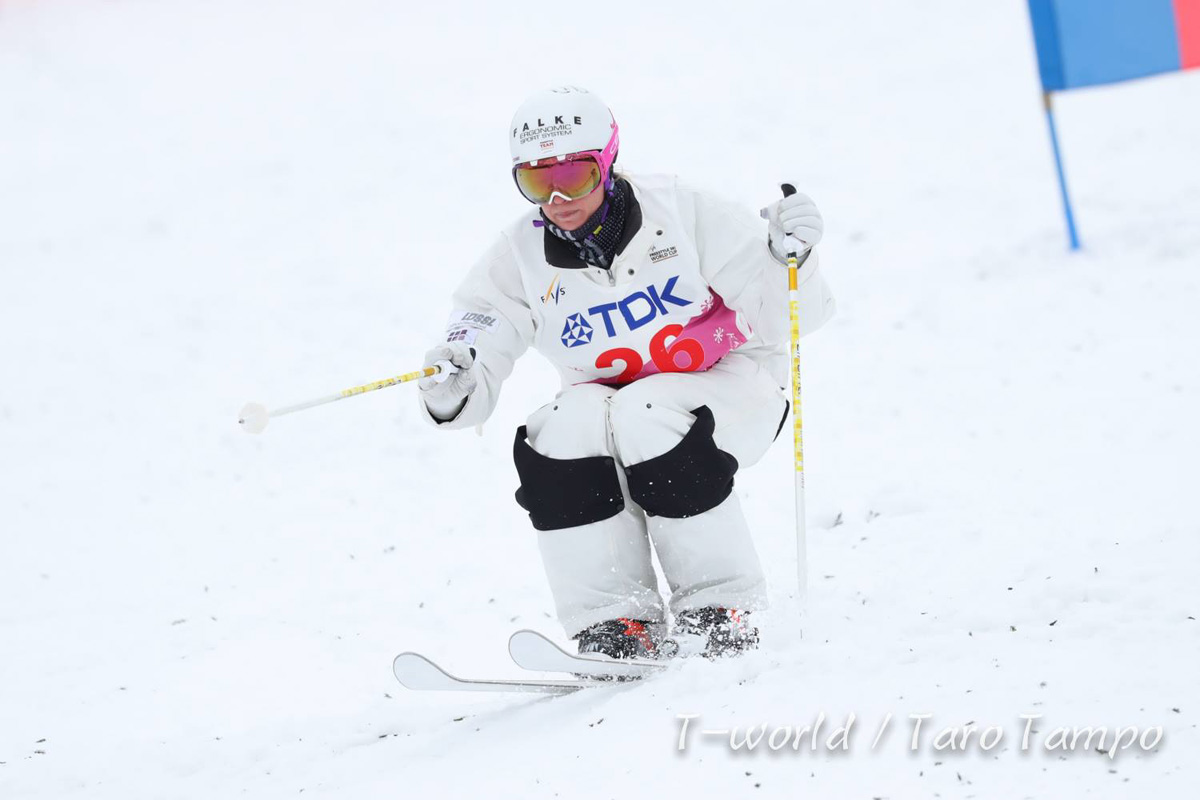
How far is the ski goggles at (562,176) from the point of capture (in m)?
3.71

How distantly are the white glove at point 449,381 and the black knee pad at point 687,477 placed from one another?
611 mm

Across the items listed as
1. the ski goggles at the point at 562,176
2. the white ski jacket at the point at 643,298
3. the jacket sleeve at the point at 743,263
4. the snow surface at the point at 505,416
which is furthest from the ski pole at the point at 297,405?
the snow surface at the point at 505,416

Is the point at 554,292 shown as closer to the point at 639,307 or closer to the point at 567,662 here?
the point at 639,307

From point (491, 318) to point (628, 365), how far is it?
0.48 metres

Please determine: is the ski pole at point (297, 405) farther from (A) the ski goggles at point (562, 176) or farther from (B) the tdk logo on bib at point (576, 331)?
(A) the ski goggles at point (562, 176)

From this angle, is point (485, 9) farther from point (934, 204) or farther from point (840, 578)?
point (840, 578)

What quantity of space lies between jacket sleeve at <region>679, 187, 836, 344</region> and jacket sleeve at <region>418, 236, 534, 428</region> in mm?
619

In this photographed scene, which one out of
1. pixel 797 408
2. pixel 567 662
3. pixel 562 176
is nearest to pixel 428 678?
pixel 567 662

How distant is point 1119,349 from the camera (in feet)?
24.0

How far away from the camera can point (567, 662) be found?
11.3 feet

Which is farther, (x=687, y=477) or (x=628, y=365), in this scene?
(x=628, y=365)

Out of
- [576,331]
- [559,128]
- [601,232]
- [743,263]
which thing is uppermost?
[559,128]

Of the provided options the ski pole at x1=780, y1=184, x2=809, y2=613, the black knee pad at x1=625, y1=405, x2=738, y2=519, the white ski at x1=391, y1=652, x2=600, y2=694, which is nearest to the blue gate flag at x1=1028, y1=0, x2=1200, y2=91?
the ski pole at x1=780, y1=184, x2=809, y2=613

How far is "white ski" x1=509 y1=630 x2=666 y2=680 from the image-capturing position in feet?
11.1
